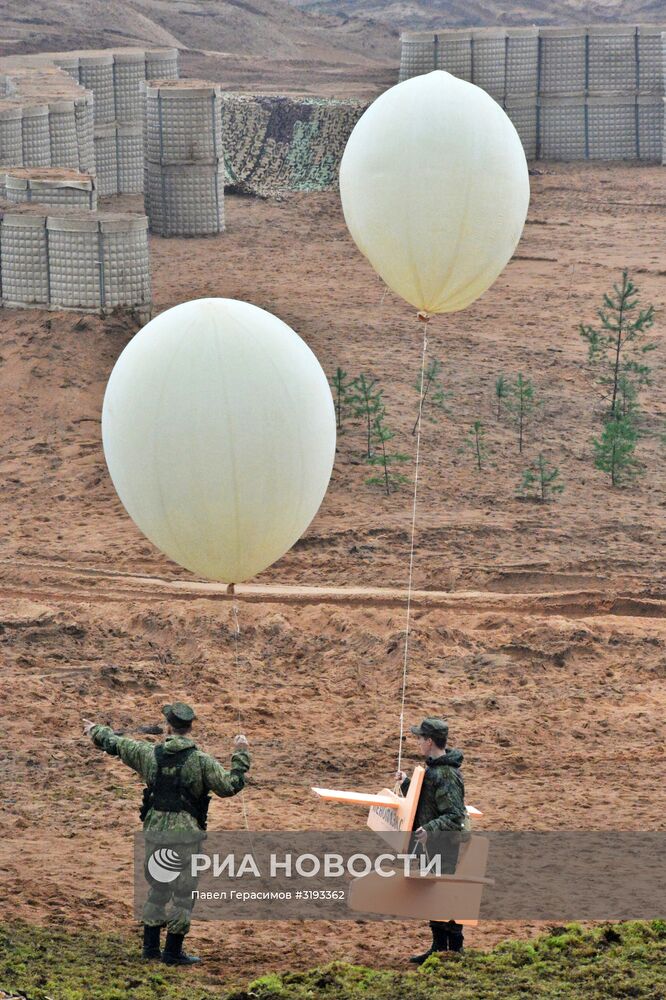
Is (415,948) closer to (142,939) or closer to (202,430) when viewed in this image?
(142,939)

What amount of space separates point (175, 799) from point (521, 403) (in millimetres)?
8887

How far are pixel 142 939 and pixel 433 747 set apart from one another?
1736mm

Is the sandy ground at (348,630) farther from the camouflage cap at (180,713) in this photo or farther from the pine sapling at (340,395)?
the camouflage cap at (180,713)

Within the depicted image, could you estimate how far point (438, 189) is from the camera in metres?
9.60

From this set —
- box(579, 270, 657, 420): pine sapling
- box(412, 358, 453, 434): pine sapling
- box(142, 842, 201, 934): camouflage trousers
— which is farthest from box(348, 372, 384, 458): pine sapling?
box(142, 842, 201, 934): camouflage trousers

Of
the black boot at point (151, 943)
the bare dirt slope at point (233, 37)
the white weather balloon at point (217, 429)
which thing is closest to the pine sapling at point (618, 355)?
the white weather balloon at point (217, 429)

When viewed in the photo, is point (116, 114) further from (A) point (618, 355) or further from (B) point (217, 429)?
(B) point (217, 429)

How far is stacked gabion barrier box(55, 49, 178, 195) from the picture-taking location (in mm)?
25688

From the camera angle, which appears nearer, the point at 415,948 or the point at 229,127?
the point at 415,948

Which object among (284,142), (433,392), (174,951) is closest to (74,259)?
(433,392)

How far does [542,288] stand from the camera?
2070 cm

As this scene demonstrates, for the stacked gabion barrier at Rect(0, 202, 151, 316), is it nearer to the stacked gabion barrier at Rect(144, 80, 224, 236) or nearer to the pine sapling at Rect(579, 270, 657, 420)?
the pine sapling at Rect(579, 270, 657, 420)

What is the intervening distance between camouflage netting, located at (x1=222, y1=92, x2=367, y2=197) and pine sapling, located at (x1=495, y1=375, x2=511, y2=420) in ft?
33.5

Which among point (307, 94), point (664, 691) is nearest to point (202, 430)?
point (664, 691)
